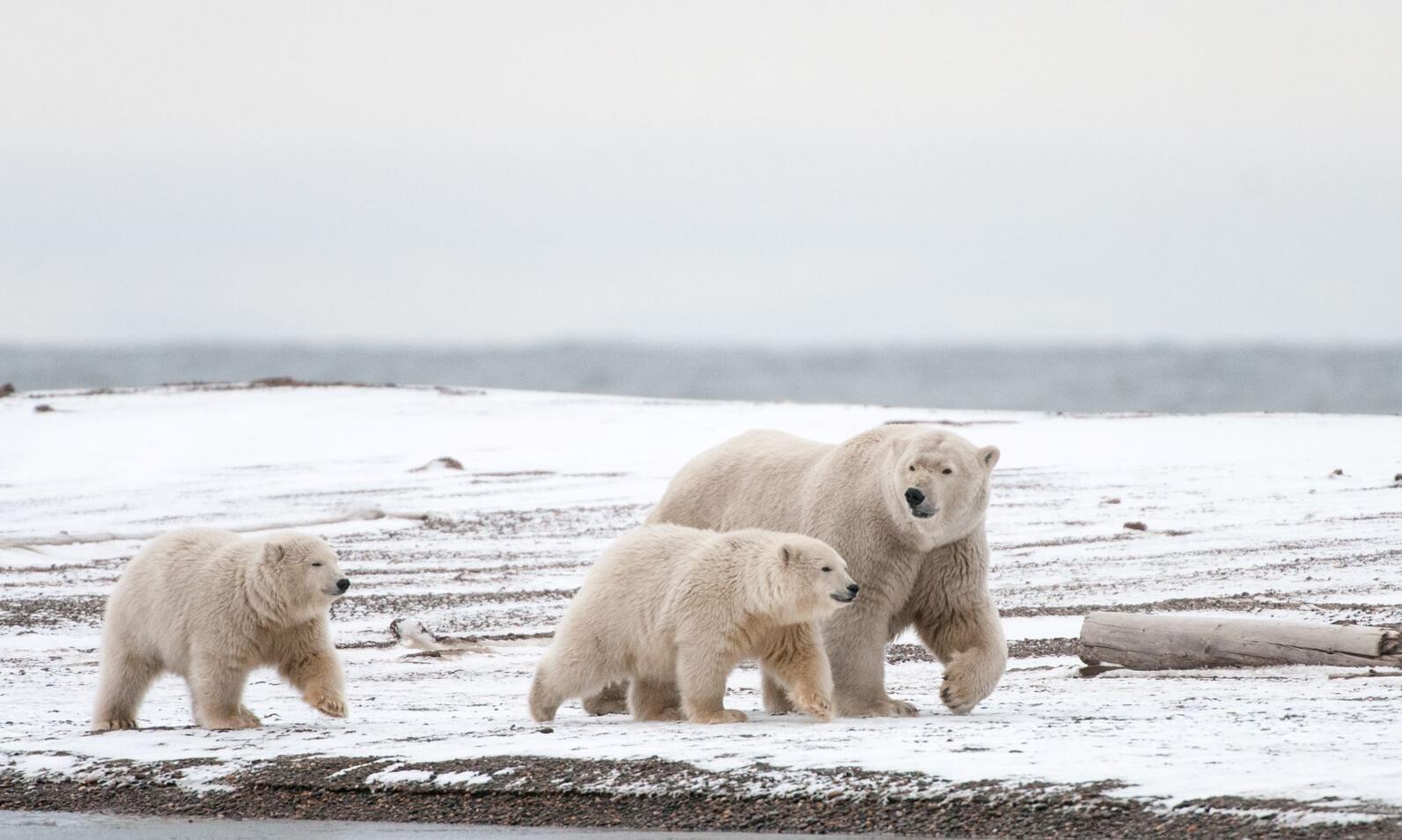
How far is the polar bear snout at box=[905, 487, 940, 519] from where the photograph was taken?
7.48 m

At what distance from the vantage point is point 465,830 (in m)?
5.53

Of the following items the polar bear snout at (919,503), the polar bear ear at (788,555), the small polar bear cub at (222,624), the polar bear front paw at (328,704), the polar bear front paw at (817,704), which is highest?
the polar bear snout at (919,503)

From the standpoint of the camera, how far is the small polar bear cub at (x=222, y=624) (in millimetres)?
7605

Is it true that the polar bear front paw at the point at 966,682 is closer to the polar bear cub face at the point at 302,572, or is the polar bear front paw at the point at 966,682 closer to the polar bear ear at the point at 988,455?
the polar bear ear at the point at 988,455

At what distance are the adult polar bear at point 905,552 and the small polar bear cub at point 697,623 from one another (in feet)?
0.94

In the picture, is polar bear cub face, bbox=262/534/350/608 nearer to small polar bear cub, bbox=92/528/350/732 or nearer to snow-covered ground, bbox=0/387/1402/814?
small polar bear cub, bbox=92/528/350/732

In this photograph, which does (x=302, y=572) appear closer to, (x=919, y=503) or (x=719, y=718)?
(x=719, y=718)

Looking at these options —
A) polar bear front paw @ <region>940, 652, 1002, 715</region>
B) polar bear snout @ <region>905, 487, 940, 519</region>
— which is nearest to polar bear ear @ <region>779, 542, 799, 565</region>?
polar bear snout @ <region>905, 487, 940, 519</region>

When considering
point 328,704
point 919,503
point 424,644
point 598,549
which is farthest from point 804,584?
point 598,549

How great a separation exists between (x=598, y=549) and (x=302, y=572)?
10.1 metres

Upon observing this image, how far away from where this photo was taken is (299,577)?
7695mm

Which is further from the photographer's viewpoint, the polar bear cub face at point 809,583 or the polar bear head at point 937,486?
the polar bear head at point 937,486

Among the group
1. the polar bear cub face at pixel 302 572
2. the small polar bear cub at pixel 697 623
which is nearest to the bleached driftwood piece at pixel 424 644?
the polar bear cub face at pixel 302 572

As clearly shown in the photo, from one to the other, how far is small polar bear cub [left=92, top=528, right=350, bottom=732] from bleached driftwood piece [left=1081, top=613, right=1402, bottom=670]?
4315mm
